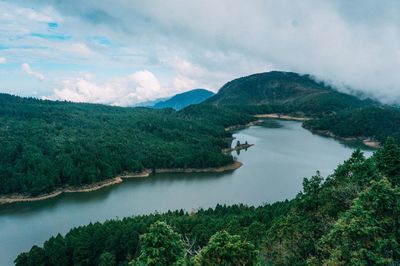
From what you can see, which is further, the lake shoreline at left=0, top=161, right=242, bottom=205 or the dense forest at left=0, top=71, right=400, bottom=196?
the dense forest at left=0, top=71, right=400, bottom=196

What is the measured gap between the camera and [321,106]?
192m

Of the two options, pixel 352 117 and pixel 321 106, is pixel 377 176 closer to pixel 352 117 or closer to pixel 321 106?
pixel 352 117

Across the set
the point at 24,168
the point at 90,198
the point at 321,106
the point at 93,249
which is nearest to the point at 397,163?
the point at 93,249

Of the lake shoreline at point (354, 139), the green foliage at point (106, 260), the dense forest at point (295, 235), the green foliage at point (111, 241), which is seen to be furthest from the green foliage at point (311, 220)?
the lake shoreline at point (354, 139)

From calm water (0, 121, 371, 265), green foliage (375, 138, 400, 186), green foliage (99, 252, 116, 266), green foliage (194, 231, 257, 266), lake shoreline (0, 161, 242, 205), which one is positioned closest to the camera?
green foliage (194, 231, 257, 266)

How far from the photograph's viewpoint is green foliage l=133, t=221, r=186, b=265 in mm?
13641

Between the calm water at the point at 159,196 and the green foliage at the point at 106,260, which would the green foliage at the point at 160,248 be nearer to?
the green foliage at the point at 106,260

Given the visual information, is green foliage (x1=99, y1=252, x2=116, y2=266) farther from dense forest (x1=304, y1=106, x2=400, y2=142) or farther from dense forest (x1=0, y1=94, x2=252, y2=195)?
dense forest (x1=304, y1=106, x2=400, y2=142)

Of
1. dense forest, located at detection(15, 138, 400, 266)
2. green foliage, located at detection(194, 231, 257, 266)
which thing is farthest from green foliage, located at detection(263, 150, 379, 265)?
green foliage, located at detection(194, 231, 257, 266)

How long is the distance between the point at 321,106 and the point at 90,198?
149 m

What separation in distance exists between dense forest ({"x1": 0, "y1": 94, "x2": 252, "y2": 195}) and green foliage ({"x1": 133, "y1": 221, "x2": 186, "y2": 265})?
2371 inches

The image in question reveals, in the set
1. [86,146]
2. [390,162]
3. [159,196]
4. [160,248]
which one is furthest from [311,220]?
[86,146]

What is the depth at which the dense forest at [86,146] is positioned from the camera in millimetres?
73938

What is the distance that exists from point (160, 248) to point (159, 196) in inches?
2067
